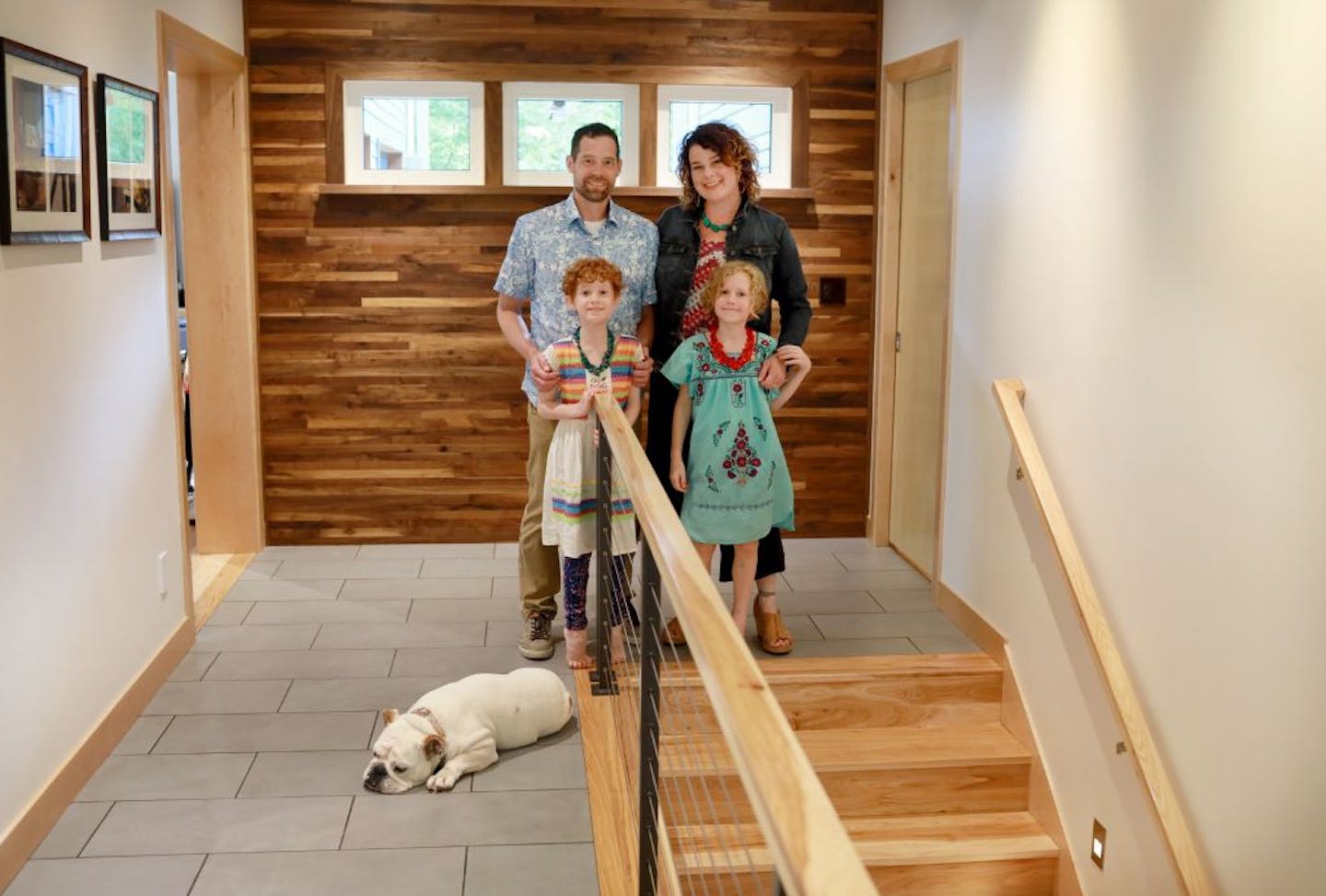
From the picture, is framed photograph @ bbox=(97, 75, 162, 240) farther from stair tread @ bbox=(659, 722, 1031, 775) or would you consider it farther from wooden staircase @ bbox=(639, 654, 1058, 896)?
stair tread @ bbox=(659, 722, 1031, 775)

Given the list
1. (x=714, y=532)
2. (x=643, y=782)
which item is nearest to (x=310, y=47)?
(x=714, y=532)

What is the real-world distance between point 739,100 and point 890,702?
279 cm

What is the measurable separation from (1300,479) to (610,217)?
227 centimetres

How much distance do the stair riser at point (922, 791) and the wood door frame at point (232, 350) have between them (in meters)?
2.68

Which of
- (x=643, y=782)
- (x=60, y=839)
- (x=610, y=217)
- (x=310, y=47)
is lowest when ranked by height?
(x=60, y=839)

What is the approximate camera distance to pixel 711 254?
424 centimetres

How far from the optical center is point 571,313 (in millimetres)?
4320

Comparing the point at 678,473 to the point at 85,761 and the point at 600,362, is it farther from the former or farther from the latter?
the point at 85,761

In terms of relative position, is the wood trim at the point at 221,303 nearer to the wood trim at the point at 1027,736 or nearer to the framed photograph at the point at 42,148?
the framed photograph at the point at 42,148

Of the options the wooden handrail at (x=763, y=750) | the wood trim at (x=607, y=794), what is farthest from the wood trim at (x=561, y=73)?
the wooden handrail at (x=763, y=750)

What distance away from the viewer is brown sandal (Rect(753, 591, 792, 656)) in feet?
14.8

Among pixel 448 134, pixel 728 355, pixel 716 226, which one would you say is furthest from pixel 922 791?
pixel 448 134

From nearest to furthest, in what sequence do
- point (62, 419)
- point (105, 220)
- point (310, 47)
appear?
point (62, 419) → point (105, 220) → point (310, 47)

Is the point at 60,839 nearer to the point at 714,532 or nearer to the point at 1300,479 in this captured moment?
the point at 714,532
